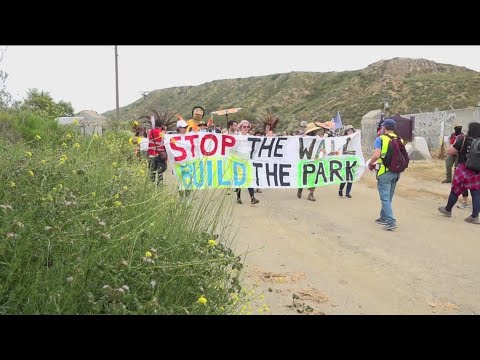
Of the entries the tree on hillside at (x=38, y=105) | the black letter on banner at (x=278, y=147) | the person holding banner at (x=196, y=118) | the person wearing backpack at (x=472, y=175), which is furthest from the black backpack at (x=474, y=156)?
the tree on hillside at (x=38, y=105)

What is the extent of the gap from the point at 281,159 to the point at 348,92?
60.3 m

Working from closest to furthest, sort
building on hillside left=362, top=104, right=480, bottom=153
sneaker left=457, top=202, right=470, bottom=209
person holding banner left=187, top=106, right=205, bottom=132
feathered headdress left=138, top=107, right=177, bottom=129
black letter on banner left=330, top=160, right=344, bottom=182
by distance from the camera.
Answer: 1. person holding banner left=187, top=106, right=205, bottom=132
2. sneaker left=457, top=202, right=470, bottom=209
3. feathered headdress left=138, top=107, right=177, bottom=129
4. black letter on banner left=330, top=160, right=344, bottom=182
5. building on hillside left=362, top=104, right=480, bottom=153

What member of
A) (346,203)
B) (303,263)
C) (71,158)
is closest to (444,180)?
(346,203)

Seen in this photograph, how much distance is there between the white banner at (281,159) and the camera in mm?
9695

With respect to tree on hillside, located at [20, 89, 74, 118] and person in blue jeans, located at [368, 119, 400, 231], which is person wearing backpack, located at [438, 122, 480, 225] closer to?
person in blue jeans, located at [368, 119, 400, 231]

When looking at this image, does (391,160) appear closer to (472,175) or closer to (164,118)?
(472,175)

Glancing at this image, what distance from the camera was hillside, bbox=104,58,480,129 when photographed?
160 ft

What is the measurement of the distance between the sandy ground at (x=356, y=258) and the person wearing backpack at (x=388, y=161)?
15.3 inches

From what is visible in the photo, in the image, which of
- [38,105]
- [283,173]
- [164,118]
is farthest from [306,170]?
[38,105]

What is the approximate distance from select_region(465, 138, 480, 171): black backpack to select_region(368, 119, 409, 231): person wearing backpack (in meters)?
1.48

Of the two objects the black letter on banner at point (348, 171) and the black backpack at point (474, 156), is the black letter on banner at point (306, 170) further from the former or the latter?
the black backpack at point (474, 156)

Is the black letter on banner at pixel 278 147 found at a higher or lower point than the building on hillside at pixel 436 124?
lower

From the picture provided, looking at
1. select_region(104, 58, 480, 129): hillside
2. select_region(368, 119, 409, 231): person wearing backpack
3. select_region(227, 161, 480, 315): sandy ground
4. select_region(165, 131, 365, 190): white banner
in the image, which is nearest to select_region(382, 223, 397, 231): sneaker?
select_region(368, 119, 409, 231): person wearing backpack
